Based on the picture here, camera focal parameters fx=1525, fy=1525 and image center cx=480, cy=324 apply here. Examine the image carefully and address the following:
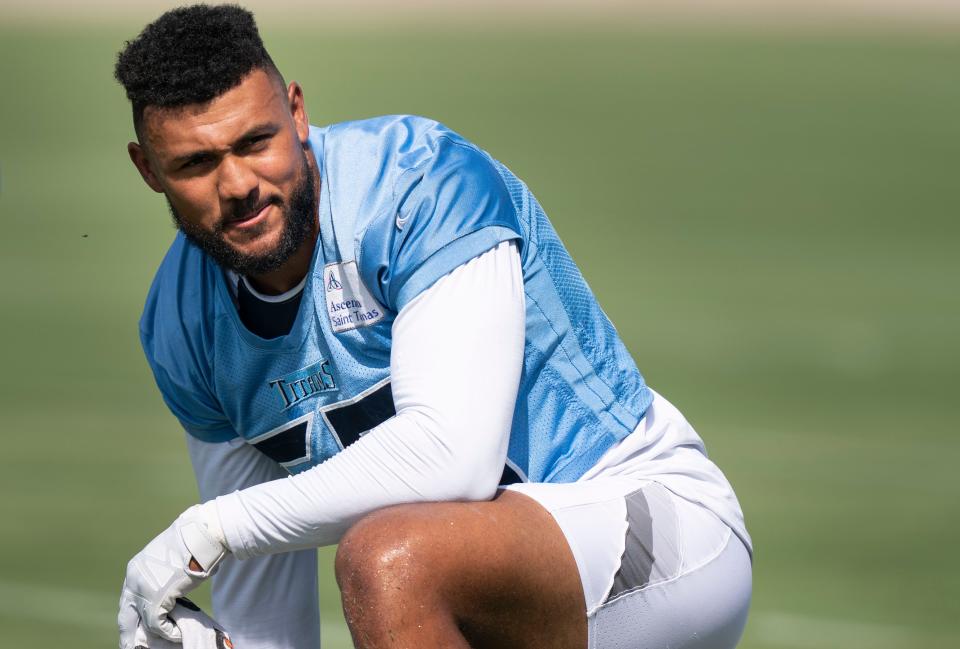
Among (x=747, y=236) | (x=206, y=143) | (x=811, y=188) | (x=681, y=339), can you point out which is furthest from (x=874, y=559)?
(x=811, y=188)

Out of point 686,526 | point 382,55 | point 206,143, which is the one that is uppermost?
point 206,143

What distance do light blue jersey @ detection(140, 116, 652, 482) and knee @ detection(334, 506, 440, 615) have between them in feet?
1.64

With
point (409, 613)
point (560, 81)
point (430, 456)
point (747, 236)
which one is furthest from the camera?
point (560, 81)

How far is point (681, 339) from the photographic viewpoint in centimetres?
666

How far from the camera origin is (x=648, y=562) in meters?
2.93

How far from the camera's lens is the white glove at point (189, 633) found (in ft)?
9.64

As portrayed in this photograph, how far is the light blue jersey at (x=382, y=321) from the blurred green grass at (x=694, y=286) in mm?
1186

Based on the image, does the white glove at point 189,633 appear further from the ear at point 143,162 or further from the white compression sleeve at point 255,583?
the ear at point 143,162

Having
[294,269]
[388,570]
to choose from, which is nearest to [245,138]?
[294,269]

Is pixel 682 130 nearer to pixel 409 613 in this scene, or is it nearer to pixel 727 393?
pixel 727 393

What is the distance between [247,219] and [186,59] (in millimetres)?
333

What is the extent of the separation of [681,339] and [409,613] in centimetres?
427

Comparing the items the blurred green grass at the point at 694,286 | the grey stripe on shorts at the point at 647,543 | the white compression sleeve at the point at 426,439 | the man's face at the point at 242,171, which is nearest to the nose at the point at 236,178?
the man's face at the point at 242,171

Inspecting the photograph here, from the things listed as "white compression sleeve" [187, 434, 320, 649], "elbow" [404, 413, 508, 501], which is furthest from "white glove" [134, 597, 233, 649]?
"elbow" [404, 413, 508, 501]
